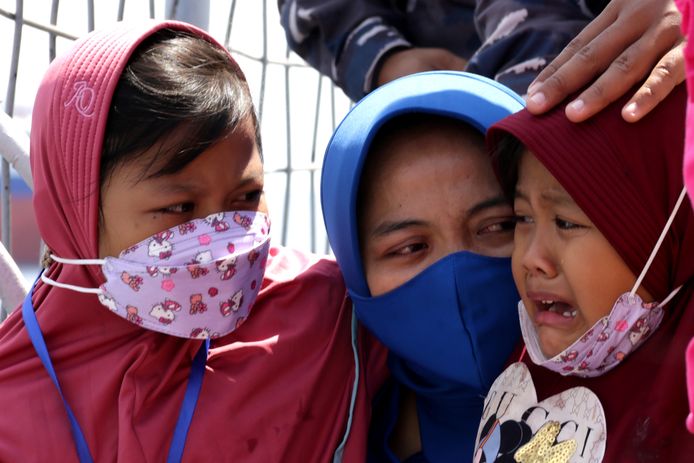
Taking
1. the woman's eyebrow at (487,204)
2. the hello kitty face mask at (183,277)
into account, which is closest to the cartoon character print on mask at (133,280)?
the hello kitty face mask at (183,277)

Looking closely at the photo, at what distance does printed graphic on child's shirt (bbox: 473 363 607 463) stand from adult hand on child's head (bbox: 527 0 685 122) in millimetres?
518

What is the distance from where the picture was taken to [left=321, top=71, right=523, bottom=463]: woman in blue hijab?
222 cm

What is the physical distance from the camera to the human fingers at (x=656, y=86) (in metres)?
1.82

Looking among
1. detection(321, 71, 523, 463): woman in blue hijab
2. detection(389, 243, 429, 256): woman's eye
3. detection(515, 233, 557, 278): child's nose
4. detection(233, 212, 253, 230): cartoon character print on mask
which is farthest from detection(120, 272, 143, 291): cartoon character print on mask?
detection(515, 233, 557, 278): child's nose

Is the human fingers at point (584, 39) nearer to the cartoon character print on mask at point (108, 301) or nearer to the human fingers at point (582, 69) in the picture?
the human fingers at point (582, 69)

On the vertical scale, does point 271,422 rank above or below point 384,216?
below

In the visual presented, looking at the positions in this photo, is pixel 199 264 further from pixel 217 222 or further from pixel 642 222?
pixel 642 222

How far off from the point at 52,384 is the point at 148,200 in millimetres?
420

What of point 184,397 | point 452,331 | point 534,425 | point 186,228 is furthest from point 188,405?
point 534,425

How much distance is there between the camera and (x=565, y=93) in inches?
76.7

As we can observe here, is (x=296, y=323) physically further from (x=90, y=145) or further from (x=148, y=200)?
(x=90, y=145)

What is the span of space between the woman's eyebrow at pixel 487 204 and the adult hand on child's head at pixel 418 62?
2.53ft

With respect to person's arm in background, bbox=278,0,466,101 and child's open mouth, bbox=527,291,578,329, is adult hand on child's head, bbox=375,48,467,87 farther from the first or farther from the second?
child's open mouth, bbox=527,291,578,329

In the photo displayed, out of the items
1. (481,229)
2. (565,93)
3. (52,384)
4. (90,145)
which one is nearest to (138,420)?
(52,384)
